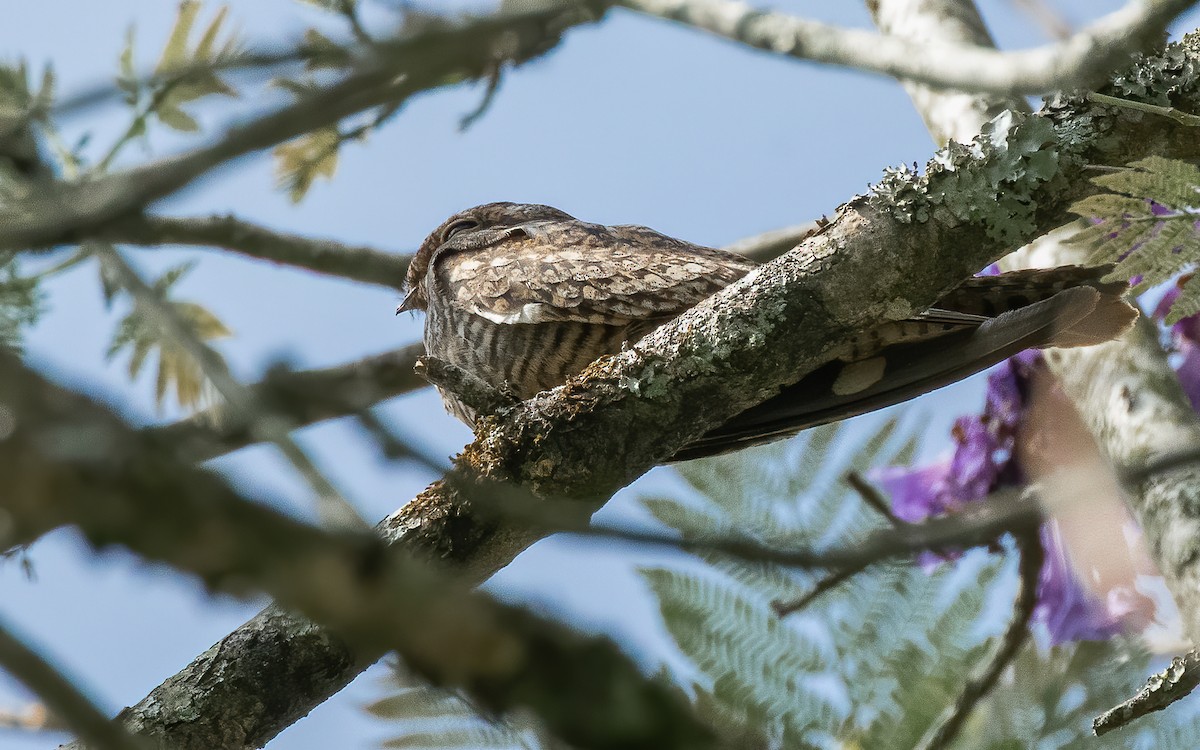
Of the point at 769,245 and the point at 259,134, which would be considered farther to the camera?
the point at 769,245

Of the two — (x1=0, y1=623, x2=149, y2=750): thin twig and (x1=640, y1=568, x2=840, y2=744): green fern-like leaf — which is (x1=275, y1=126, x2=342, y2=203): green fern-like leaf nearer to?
(x1=640, y1=568, x2=840, y2=744): green fern-like leaf

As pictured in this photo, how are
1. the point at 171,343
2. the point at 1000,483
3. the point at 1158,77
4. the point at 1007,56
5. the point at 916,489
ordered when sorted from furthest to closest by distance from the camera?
the point at 916,489 < the point at 1000,483 < the point at 1158,77 < the point at 1007,56 < the point at 171,343

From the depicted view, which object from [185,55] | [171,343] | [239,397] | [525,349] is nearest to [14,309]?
[171,343]

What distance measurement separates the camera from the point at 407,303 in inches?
185

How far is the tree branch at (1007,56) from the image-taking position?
5.59ft

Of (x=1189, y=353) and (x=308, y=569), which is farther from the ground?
(x=1189, y=353)

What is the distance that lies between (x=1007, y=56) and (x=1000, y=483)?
7.38 feet

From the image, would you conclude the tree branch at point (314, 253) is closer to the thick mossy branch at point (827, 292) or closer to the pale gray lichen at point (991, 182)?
the thick mossy branch at point (827, 292)

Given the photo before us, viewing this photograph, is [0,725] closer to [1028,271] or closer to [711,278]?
[711,278]

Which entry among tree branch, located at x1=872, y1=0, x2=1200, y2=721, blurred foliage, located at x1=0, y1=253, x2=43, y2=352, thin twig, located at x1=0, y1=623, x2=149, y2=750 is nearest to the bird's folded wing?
tree branch, located at x1=872, y1=0, x2=1200, y2=721

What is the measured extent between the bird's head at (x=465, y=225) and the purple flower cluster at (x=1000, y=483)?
1.70 m

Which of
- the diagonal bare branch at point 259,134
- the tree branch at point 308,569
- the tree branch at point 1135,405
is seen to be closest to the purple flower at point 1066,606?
the tree branch at point 1135,405

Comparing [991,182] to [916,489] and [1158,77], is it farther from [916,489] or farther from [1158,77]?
[916,489]

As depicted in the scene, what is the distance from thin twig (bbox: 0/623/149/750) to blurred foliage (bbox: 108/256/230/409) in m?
0.47
